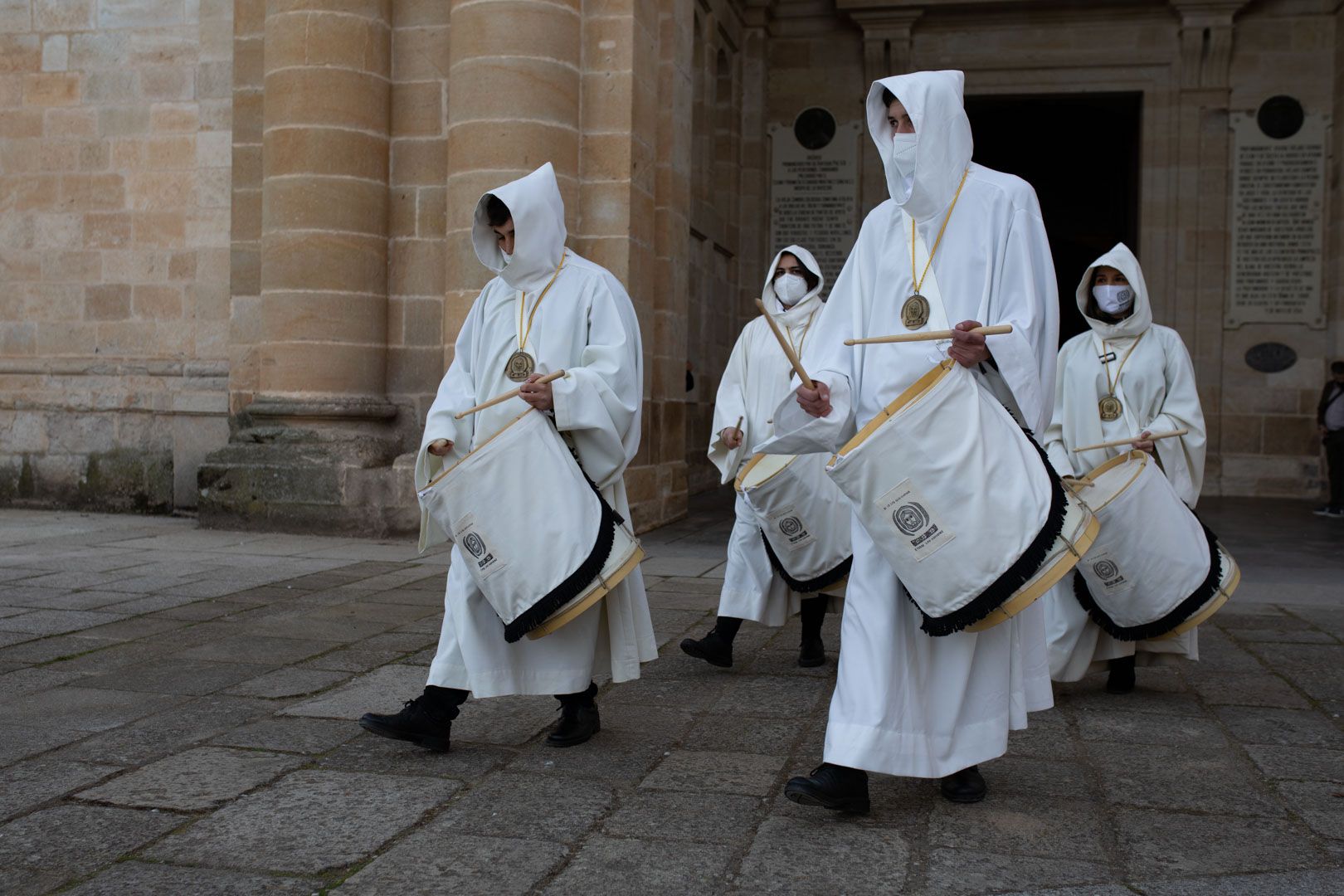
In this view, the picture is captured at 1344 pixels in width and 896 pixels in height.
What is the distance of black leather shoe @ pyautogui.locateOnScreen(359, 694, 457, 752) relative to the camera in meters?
3.54

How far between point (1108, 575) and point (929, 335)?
1.78m

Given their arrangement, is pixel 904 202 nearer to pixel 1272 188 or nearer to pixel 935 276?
pixel 935 276

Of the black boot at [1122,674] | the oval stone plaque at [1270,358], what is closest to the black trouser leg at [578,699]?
the black boot at [1122,674]

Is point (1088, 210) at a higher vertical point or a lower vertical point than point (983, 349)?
higher

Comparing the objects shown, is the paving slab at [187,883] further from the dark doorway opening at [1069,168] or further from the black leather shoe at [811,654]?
the dark doorway opening at [1069,168]

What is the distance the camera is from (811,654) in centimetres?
490

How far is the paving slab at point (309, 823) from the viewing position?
2.71 m

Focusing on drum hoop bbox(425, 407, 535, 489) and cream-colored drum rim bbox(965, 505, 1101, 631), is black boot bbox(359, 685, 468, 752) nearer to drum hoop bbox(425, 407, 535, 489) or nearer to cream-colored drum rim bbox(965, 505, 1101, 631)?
drum hoop bbox(425, 407, 535, 489)

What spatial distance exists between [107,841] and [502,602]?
1.14 metres

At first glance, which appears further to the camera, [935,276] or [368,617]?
[368,617]

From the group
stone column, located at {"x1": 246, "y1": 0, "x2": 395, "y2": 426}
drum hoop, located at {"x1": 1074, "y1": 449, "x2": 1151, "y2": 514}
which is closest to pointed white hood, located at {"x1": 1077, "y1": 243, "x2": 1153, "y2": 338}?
drum hoop, located at {"x1": 1074, "y1": 449, "x2": 1151, "y2": 514}

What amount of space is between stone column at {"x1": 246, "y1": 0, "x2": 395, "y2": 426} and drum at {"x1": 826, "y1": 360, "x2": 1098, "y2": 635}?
630cm

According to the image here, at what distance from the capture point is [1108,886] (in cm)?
259

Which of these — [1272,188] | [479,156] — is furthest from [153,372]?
[1272,188]
